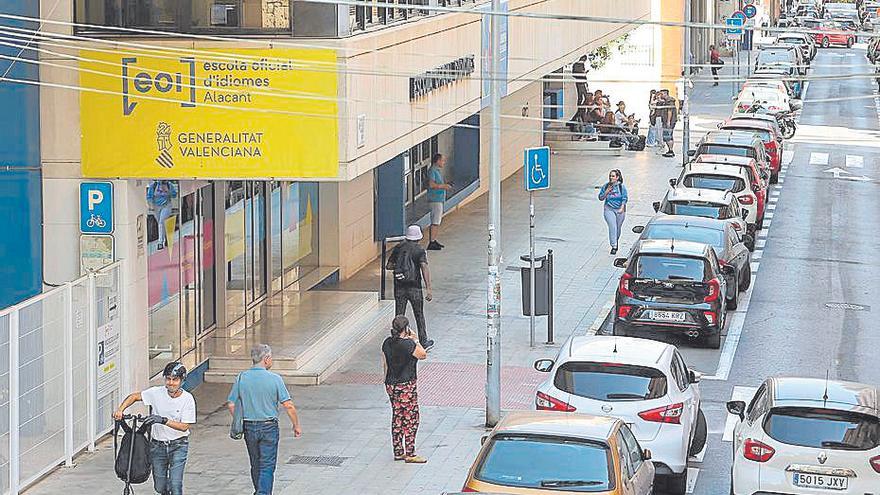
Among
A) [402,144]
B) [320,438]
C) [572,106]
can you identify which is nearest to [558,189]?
[572,106]

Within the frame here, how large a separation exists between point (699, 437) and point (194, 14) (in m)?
7.30

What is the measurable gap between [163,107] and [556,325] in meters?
8.36

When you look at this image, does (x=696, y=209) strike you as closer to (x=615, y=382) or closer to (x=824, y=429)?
(x=615, y=382)

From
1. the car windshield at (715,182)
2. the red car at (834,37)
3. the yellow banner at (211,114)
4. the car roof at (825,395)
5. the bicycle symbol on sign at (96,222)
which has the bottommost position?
the car roof at (825,395)

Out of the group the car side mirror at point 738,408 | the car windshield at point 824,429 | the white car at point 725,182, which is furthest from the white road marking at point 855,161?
the car windshield at point 824,429

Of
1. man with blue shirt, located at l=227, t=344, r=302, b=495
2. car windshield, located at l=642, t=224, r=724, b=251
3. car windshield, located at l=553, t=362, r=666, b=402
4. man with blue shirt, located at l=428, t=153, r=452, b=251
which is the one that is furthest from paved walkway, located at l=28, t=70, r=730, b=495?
car windshield, located at l=553, t=362, r=666, b=402

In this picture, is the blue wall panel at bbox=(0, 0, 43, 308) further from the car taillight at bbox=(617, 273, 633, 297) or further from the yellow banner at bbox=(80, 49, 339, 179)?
the car taillight at bbox=(617, 273, 633, 297)

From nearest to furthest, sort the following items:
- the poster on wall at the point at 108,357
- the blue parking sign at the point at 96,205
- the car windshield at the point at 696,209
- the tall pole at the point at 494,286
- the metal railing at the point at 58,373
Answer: the metal railing at the point at 58,373
the poster on wall at the point at 108,357
the blue parking sign at the point at 96,205
the tall pole at the point at 494,286
the car windshield at the point at 696,209

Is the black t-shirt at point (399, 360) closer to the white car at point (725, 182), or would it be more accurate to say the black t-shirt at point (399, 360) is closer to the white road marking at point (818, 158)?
the white car at point (725, 182)

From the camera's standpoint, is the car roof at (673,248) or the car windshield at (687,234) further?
the car windshield at (687,234)

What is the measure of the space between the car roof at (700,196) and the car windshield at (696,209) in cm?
9

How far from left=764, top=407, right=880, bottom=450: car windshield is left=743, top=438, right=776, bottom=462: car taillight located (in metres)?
0.12

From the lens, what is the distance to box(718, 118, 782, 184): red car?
41250 millimetres

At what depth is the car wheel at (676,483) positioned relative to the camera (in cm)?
1566
